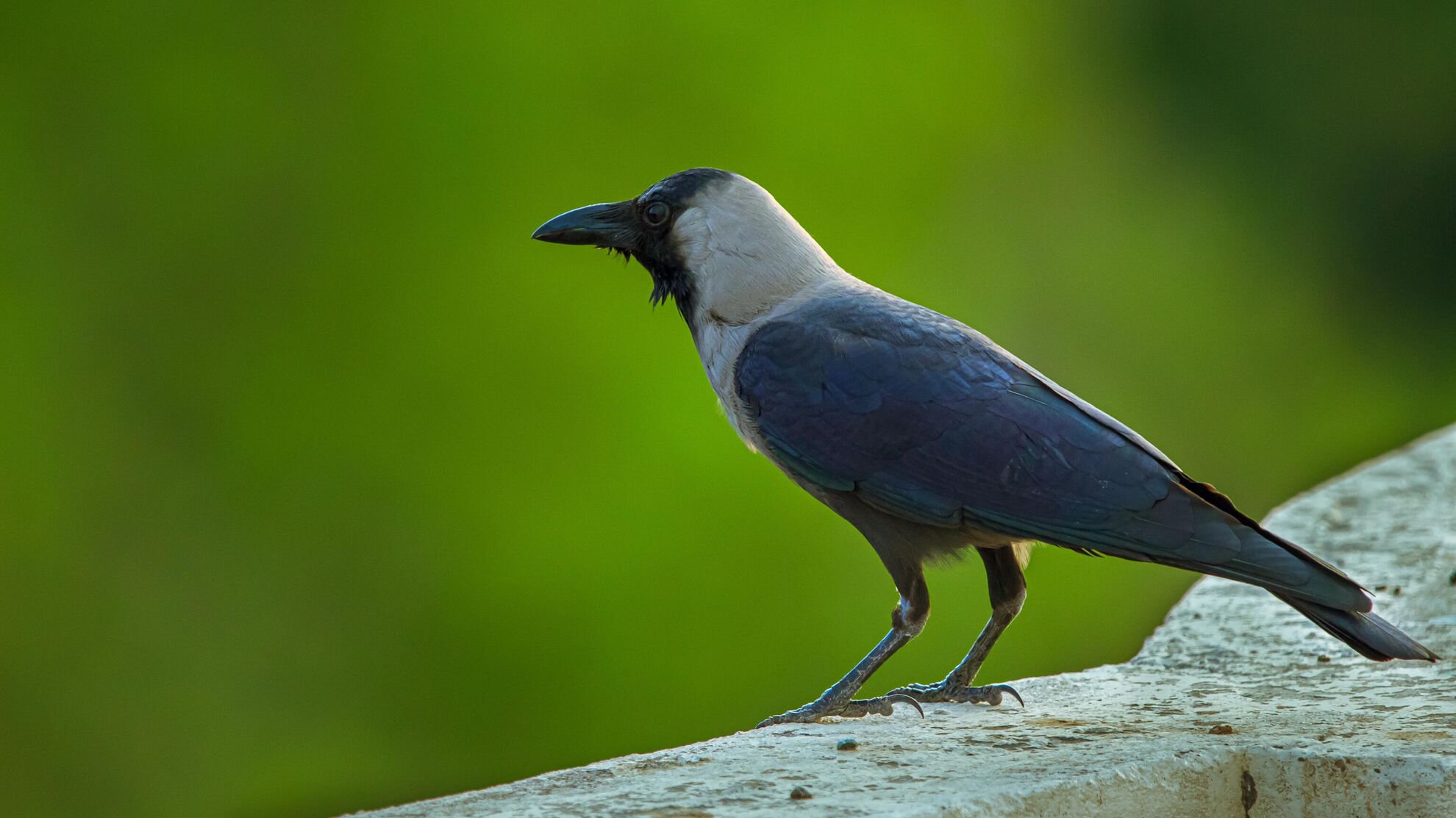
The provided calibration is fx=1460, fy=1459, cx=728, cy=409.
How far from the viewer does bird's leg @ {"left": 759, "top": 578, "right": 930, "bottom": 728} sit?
262 cm

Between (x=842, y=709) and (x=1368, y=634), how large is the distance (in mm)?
914

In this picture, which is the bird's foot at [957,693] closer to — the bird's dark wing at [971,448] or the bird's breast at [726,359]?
the bird's dark wing at [971,448]

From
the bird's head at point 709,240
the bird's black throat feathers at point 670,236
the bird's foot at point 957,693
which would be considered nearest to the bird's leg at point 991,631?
the bird's foot at point 957,693

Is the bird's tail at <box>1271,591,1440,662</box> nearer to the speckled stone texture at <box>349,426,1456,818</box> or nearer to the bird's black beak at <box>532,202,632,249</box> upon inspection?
the speckled stone texture at <box>349,426,1456,818</box>

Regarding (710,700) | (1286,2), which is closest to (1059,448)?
(710,700)

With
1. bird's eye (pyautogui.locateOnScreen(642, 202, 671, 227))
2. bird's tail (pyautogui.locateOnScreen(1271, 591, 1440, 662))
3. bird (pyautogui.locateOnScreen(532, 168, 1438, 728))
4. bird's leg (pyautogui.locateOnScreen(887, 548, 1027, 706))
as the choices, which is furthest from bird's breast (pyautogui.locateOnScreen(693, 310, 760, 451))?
bird's tail (pyautogui.locateOnScreen(1271, 591, 1440, 662))

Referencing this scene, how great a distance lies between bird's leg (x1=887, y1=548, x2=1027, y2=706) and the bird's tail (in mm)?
572

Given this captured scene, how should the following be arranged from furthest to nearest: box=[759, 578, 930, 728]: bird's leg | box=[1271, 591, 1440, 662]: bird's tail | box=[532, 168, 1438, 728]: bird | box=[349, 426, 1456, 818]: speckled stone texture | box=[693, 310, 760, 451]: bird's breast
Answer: box=[693, 310, 760, 451]: bird's breast → box=[759, 578, 930, 728]: bird's leg → box=[532, 168, 1438, 728]: bird → box=[1271, 591, 1440, 662]: bird's tail → box=[349, 426, 1456, 818]: speckled stone texture

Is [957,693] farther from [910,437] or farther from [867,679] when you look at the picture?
[910,437]

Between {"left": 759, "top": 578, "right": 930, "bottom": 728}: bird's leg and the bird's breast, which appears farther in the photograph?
the bird's breast

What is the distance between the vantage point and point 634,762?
7.49 ft

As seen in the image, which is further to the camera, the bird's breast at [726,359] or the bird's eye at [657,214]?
the bird's eye at [657,214]

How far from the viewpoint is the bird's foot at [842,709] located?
2.64 meters

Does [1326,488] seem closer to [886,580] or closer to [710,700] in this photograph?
[886,580]
